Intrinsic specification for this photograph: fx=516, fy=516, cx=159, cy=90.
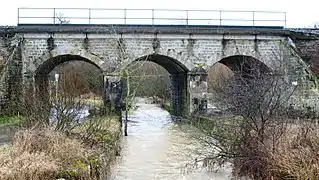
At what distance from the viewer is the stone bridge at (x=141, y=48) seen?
90.1 feet

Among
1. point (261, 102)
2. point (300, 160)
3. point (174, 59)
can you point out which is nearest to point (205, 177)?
point (261, 102)

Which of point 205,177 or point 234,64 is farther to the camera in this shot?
point 234,64

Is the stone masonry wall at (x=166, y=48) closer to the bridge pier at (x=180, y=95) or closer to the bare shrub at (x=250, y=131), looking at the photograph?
the bridge pier at (x=180, y=95)

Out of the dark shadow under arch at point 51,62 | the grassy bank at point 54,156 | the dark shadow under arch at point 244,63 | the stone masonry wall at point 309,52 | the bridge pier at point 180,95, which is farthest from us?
the bridge pier at point 180,95

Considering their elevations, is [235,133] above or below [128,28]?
below

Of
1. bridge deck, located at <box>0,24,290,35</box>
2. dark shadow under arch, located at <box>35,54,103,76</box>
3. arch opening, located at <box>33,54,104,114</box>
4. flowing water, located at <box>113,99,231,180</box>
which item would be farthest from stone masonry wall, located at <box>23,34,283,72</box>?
flowing water, located at <box>113,99,231,180</box>

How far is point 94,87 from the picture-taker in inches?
1174

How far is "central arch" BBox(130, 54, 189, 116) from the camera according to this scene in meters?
29.4

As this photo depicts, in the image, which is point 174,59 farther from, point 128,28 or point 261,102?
point 261,102

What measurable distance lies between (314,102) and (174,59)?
313 inches

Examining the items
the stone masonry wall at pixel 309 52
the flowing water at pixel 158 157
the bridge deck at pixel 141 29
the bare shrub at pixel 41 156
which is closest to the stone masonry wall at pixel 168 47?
the bridge deck at pixel 141 29

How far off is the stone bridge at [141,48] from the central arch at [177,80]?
0.78 feet

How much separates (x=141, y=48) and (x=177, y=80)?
6.36 metres

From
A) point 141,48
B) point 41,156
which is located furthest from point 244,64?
point 41,156
